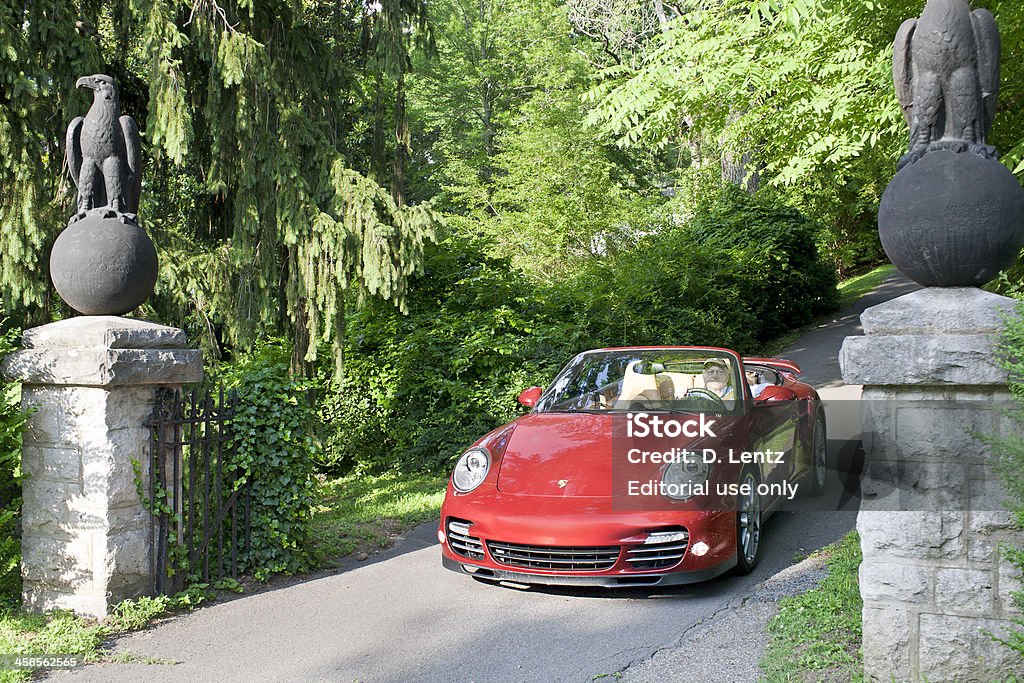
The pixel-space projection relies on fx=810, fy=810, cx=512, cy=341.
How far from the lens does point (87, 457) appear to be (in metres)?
4.81

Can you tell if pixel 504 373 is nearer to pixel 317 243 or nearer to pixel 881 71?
pixel 317 243

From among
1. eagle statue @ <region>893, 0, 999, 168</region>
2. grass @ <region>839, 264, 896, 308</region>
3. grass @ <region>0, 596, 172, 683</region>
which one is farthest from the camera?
grass @ <region>839, 264, 896, 308</region>

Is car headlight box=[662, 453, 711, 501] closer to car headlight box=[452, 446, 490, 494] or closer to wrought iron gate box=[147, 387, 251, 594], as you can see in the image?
car headlight box=[452, 446, 490, 494]

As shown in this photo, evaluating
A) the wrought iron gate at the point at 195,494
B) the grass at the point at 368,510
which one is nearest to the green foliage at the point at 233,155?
the grass at the point at 368,510

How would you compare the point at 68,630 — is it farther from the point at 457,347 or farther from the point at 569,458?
the point at 457,347

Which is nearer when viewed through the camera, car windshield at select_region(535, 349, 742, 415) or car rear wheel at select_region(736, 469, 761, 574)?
car rear wheel at select_region(736, 469, 761, 574)

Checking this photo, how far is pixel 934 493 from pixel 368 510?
5.41 metres

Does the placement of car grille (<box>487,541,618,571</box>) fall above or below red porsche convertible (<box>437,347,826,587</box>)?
below

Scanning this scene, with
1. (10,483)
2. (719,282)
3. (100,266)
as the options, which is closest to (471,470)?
(100,266)

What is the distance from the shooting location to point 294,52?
8.59 m

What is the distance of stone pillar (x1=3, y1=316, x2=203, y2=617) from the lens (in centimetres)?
478

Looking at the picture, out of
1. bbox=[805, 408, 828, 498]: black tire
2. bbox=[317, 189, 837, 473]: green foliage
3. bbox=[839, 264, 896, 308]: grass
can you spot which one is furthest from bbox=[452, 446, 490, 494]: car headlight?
bbox=[839, 264, 896, 308]: grass

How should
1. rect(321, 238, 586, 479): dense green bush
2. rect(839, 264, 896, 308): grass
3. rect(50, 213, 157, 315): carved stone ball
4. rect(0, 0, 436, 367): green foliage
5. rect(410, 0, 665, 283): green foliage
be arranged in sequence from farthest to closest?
rect(839, 264, 896, 308): grass, rect(410, 0, 665, 283): green foliage, rect(321, 238, 586, 479): dense green bush, rect(0, 0, 436, 367): green foliage, rect(50, 213, 157, 315): carved stone ball

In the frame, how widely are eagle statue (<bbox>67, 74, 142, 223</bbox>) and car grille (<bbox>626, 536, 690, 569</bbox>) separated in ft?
12.6
